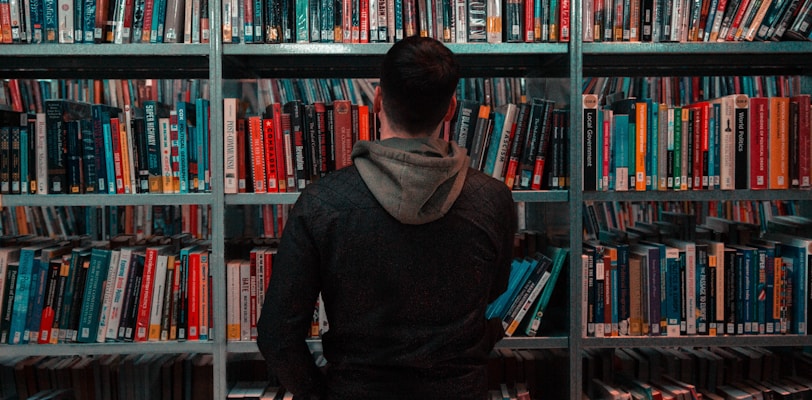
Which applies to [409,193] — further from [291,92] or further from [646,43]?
[291,92]

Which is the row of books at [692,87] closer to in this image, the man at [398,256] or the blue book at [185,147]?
the blue book at [185,147]

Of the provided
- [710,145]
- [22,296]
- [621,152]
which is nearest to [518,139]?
[621,152]

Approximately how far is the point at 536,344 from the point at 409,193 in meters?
0.98

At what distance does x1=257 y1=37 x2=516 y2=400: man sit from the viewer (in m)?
1.14

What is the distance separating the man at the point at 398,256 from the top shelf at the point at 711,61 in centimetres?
92

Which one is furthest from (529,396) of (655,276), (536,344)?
(655,276)

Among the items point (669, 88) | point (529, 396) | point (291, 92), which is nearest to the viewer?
point (529, 396)

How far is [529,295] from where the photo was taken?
1940 millimetres

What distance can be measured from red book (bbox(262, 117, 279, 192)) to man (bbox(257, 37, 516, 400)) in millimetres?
730

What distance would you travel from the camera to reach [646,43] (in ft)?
6.26

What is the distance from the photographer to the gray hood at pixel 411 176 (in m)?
1.12

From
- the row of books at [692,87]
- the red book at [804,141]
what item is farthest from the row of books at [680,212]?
the red book at [804,141]

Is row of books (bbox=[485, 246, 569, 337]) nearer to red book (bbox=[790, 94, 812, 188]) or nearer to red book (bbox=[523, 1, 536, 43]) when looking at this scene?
red book (bbox=[523, 1, 536, 43])

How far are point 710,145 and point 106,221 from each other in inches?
82.7
